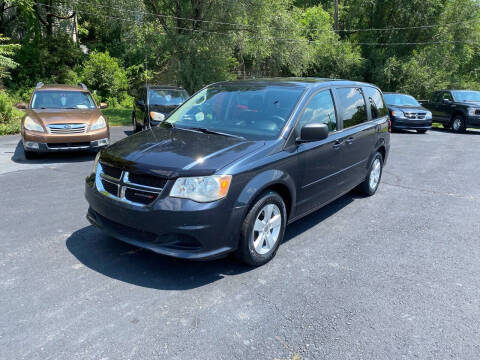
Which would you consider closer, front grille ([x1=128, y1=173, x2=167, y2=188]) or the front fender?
front grille ([x1=128, y1=173, x2=167, y2=188])

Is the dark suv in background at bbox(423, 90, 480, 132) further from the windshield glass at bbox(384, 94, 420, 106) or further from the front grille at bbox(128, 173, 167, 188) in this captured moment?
the front grille at bbox(128, 173, 167, 188)

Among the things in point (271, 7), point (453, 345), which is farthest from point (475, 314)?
point (271, 7)

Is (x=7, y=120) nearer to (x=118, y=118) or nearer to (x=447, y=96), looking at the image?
(x=118, y=118)

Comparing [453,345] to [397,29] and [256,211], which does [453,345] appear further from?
[397,29]

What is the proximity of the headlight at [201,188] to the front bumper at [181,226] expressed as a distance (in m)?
0.05

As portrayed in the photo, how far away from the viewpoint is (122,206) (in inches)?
137

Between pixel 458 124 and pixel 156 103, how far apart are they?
13010 mm

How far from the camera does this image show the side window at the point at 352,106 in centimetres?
518

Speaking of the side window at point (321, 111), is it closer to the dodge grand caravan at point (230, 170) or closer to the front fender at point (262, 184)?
the dodge grand caravan at point (230, 170)

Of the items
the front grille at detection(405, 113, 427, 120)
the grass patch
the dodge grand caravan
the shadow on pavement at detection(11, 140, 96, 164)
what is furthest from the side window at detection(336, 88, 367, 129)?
the grass patch

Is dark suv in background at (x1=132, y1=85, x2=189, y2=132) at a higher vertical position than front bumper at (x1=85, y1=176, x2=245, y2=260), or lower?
higher

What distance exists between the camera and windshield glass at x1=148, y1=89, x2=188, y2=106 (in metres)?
12.2

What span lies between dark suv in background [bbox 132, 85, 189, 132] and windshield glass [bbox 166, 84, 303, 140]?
6.43m

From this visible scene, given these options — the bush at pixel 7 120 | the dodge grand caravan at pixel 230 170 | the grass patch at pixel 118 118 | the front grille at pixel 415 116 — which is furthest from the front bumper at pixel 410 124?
the bush at pixel 7 120
